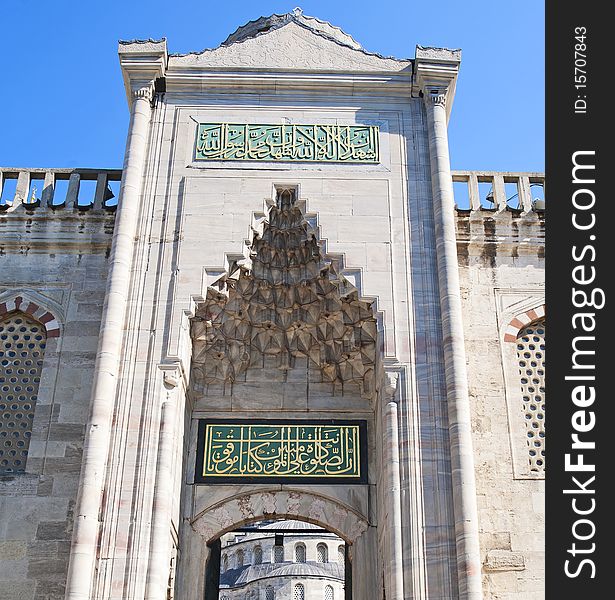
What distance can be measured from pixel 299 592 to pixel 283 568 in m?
1.11

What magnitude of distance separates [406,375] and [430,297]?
879 millimetres

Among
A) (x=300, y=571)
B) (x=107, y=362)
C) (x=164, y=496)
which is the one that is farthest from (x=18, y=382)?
(x=300, y=571)

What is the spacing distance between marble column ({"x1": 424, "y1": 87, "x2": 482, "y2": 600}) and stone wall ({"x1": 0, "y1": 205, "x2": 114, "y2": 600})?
360cm

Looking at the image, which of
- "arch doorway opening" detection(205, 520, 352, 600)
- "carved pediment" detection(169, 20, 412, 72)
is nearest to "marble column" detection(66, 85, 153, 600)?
"carved pediment" detection(169, 20, 412, 72)

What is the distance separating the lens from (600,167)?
22.7 ft

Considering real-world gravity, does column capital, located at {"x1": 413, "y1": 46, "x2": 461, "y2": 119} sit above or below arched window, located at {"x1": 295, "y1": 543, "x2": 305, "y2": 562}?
below

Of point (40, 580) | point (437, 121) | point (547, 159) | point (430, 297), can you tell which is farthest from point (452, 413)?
point (40, 580)

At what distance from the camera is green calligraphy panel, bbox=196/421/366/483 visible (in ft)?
28.4

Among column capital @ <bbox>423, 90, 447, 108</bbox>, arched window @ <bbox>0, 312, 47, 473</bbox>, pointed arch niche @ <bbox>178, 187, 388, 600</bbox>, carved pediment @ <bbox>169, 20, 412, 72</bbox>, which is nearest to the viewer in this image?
pointed arch niche @ <bbox>178, 187, 388, 600</bbox>

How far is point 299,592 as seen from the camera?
102ft

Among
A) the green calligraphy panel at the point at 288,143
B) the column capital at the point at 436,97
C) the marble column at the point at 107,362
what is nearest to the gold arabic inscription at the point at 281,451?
the marble column at the point at 107,362

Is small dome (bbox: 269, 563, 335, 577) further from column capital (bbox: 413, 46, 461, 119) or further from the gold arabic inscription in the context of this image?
column capital (bbox: 413, 46, 461, 119)

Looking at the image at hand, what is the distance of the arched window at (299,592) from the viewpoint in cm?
3113

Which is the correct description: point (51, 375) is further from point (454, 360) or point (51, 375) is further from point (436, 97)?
point (436, 97)
